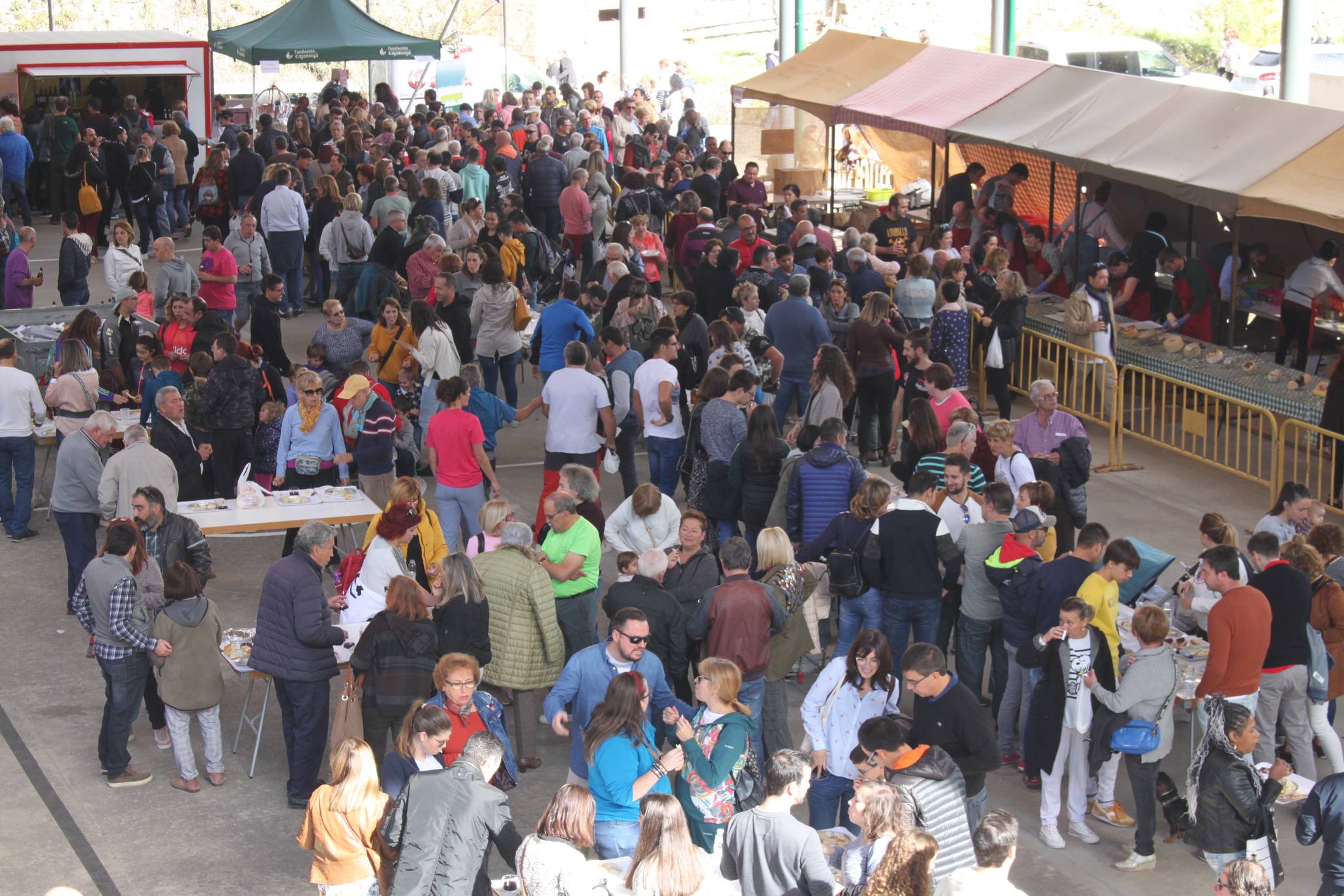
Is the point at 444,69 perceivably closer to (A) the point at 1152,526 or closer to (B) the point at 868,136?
(B) the point at 868,136

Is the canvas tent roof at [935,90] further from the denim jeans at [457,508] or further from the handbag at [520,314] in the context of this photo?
the denim jeans at [457,508]

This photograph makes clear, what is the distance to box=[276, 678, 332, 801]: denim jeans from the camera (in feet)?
24.7

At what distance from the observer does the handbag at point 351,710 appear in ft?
23.8

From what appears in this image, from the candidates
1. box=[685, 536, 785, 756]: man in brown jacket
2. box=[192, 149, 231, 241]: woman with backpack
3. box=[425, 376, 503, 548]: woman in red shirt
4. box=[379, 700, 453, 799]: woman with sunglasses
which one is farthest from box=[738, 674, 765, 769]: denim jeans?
box=[192, 149, 231, 241]: woman with backpack

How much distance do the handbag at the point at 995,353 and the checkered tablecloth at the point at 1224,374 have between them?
3.34 feet

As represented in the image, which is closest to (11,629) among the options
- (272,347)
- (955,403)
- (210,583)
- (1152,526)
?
(210,583)

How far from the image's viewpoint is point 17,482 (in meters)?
11.3

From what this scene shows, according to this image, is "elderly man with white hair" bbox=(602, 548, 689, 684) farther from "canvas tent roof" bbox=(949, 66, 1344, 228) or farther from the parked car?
the parked car

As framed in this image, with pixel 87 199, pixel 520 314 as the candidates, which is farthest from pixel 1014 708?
pixel 87 199

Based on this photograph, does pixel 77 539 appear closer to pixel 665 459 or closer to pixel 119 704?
pixel 119 704

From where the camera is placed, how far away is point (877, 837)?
17.7 feet

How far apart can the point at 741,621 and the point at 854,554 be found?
3.44ft

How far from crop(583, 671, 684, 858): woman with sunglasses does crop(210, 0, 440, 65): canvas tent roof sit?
1799 centimetres

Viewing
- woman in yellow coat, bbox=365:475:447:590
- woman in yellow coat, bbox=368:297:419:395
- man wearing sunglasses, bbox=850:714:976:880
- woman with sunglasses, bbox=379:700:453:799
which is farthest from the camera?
woman in yellow coat, bbox=368:297:419:395
